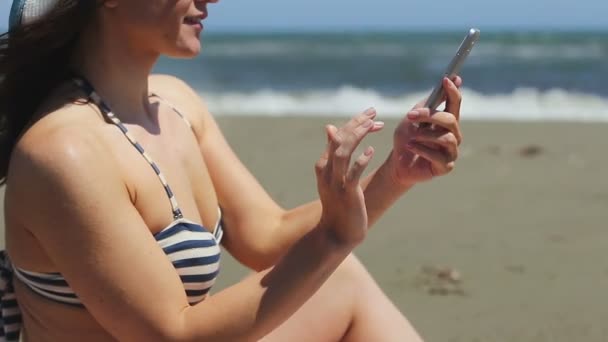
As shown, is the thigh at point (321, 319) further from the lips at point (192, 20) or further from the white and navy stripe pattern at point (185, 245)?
the lips at point (192, 20)

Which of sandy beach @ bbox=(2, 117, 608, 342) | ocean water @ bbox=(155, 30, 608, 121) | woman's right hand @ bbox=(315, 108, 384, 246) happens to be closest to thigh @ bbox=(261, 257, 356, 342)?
woman's right hand @ bbox=(315, 108, 384, 246)

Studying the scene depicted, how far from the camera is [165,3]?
71.7 inches

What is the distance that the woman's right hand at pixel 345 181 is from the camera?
1.55 metres

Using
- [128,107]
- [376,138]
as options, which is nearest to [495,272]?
[128,107]

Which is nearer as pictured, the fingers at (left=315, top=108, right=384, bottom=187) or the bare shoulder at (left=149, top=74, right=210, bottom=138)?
the fingers at (left=315, top=108, right=384, bottom=187)

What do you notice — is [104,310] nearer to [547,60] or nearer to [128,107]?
[128,107]

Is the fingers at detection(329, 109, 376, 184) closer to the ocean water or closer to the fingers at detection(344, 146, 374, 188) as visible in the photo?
the fingers at detection(344, 146, 374, 188)

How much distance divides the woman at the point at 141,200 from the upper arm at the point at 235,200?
4cm

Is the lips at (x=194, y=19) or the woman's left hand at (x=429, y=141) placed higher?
the lips at (x=194, y=19)

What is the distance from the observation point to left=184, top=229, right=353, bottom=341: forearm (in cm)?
160

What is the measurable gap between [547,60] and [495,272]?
1715cm

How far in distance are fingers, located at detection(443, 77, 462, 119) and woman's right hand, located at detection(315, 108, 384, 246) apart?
27cm

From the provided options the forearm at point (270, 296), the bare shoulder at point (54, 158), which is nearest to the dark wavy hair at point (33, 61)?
the bare shoulder at point (54, 158)

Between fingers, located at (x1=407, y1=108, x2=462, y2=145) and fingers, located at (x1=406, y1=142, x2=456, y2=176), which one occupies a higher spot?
fingers, located at (x1=407, y1=108, x2=462, y2=145)
